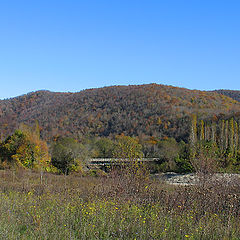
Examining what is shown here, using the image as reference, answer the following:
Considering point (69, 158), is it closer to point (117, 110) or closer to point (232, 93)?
point (117, 110)

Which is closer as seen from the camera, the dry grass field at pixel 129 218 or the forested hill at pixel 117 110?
the dry grass field at pixel 129 218

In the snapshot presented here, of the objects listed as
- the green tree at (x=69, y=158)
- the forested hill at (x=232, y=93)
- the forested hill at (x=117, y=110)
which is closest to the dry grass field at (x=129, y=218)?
the green tree at (x=69, y=158)

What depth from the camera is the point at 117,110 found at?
67000 millimetres

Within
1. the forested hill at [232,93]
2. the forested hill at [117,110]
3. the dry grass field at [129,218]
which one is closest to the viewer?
the dry grass field at [129,218]

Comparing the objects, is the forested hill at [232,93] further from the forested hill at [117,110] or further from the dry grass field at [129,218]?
the dry grass field at [129,218]

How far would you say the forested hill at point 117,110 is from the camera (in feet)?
184

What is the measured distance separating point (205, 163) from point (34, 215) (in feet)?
16.2

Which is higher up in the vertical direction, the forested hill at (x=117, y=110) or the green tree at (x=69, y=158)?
the forested hill at (x=117, y=110)

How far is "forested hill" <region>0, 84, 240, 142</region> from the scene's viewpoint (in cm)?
5609

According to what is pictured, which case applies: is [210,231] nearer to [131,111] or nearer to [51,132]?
[51,132]

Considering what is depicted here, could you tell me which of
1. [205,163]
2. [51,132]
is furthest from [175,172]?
[51,132]

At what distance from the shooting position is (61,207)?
613 centimetres

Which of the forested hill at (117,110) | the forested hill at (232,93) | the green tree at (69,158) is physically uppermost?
the forested hill at (232,93)

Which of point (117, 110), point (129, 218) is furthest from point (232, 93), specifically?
point (129, 218)
